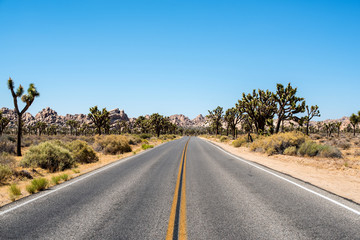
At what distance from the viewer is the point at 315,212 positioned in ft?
17.2

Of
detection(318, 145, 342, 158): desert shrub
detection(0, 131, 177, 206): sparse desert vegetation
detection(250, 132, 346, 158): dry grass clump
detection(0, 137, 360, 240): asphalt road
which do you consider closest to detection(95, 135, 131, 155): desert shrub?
detection(0, 131, 177, 206): sparse desert vegetation

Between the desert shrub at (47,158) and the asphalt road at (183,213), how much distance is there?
6091 mm

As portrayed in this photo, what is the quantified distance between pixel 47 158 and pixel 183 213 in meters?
11.2

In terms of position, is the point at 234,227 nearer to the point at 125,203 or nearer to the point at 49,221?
the point at 125,203

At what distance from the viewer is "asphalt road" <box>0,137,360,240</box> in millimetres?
4207

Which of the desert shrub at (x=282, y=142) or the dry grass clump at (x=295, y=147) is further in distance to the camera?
the desert shrub at (x=282, y=142)

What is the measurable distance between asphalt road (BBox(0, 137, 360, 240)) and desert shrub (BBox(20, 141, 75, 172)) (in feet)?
20.0

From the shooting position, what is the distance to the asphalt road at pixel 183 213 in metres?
4.21

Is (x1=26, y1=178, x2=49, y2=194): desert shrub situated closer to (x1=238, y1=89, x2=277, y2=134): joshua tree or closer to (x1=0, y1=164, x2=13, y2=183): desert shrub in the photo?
(x1=0, y1=164, x2=13, y2=183): desert shrub

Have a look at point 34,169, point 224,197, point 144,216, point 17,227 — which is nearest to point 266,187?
point 224,197

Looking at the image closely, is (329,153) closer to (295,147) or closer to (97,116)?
(295,147)

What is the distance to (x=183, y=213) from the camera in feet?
17.2

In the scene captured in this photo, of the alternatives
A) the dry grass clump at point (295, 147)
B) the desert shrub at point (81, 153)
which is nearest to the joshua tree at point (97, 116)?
the desert shrub at point (81, 153)

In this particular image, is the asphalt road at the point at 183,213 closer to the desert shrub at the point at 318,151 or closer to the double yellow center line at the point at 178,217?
the double yellow center line at the point at 178,217
